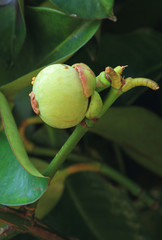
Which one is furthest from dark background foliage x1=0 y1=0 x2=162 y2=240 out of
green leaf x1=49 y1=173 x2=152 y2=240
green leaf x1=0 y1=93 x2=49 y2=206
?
green leaf x1=0 y1=93 x2=49 y2=206

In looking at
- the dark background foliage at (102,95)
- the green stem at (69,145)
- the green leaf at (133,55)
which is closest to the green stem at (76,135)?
the green stem at (69,145)

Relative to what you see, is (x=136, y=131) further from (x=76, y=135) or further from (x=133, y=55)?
(x=76, y=135)

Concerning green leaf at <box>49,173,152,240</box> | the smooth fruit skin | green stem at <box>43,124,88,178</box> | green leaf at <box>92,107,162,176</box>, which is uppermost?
the smooth fruit skin

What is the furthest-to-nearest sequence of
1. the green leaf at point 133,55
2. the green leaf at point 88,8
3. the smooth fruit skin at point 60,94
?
the green leaf at point 133,55 < the green leaf at point 88,8 < the smooth fruit skin at point 60,94

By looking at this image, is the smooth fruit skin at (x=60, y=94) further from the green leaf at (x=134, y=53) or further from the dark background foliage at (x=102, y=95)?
the green leaf at (x=134, y=53)

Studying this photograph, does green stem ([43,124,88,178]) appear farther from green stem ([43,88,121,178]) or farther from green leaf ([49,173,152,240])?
green leaf ([49,173,152,240])

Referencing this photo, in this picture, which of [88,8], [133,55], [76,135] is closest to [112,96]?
[76,135]

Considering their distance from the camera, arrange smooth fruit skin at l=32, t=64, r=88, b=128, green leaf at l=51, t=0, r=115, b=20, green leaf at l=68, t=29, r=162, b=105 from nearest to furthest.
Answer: smooth fruit skin at l=32, t=64, r=88, b=128
green leaf at l=51, t=0, r=115, b=20
green leaf at l=68, t=29, r=162, b=105
